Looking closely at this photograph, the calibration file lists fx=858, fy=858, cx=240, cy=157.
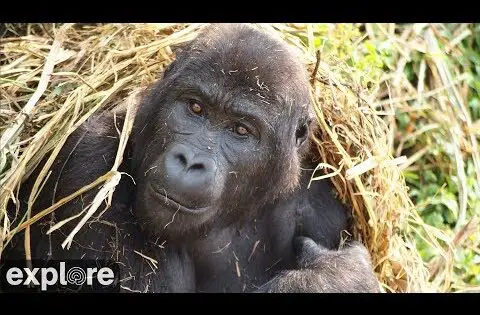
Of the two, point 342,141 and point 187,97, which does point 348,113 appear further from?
point 187,97

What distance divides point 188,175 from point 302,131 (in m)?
0.84

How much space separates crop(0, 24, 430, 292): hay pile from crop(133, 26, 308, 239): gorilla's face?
0.46m

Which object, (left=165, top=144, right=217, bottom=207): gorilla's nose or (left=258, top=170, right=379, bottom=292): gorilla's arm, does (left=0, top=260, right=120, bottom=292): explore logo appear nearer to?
(left=165, top=144, right=217, bottom=207): gorilla's nose

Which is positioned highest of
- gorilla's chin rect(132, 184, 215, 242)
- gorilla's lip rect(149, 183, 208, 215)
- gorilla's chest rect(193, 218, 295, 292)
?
gorilla's lip rect(149, 183, 208, 215)

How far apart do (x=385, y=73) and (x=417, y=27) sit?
0.59 metres

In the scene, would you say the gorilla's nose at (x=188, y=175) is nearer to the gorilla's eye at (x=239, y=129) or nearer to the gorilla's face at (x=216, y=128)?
the gorilla's face at (x=216, y=128)

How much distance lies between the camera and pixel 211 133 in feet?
13.0

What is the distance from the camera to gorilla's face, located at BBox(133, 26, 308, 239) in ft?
12.7

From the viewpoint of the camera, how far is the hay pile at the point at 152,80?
15.0 ft

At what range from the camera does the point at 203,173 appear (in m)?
3.77

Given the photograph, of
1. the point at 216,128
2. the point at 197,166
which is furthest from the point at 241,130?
the point at 197,166

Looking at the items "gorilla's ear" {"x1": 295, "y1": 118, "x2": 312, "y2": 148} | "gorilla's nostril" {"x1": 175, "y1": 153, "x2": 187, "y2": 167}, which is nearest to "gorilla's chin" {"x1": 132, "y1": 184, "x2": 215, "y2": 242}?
"gorilla's nostril" {"x1": 175, "y1": 153, "x2": 187, "y2": 167}

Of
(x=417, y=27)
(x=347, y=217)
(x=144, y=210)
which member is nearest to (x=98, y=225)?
(x=144, y=210)

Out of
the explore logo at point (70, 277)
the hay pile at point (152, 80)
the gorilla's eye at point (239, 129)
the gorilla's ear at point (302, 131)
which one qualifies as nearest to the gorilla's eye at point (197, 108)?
the gorilla's eye at point (239, 129)
